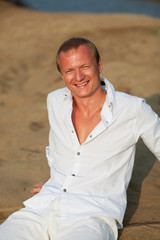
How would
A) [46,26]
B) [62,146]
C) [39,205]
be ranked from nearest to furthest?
[39,205]
[62,146]
[46,26]

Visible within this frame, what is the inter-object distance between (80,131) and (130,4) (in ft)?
88.0

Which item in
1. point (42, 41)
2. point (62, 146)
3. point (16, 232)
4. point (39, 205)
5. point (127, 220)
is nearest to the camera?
point (16, 232)

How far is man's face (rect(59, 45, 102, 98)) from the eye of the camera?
236 centimetres

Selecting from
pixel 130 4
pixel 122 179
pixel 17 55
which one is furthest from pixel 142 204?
pixel 130 4

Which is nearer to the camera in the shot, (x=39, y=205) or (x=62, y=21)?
(x=39, y=205)

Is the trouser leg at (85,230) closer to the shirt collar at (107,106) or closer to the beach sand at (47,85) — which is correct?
the beach sand at (47,85)

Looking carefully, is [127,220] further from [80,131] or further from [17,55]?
[17,55]

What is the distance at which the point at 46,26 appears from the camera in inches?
518

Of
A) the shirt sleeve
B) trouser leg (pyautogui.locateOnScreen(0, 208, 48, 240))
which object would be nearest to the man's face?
the shirt sleeve

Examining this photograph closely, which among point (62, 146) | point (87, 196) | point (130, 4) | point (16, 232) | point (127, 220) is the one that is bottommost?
point (127, 220)

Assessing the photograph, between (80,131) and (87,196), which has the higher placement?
(80,131)

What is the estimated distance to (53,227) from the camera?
6.98 ft

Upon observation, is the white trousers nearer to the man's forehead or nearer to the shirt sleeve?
the shirt sleeve

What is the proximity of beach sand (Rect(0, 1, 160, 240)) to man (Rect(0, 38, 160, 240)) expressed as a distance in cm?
48
